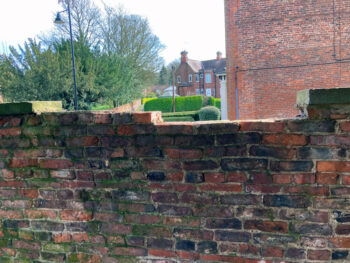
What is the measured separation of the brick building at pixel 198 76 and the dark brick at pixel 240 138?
40.7 m

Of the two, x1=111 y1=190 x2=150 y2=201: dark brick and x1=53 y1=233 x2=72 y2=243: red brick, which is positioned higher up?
x1=111 y1=190 x2=150 y2=201: dark brick

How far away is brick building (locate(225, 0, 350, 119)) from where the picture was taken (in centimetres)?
1088

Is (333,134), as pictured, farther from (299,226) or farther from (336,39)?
(336,39)

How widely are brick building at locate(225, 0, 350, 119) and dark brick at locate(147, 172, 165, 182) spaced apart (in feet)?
35.4

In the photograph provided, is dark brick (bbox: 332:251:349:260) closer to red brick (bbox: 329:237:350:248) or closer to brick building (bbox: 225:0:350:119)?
red brick (bbox: 329:237:350:248)

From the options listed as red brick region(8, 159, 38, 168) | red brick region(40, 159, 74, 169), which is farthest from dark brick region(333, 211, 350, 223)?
red brick region(8, 159, 38, 168)

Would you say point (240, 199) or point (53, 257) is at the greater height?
point (240, 199)

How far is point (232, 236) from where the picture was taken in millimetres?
1702

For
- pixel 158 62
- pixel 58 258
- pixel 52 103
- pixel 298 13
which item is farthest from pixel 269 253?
pixel 158 62

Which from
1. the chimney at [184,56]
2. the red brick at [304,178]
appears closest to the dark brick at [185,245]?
the red brick at [304,178]

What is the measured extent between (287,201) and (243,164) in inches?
13.8

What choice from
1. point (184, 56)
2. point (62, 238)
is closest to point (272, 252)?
point (62, 238)

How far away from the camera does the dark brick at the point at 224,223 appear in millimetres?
1689

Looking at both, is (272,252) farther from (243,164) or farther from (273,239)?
(243,164)
